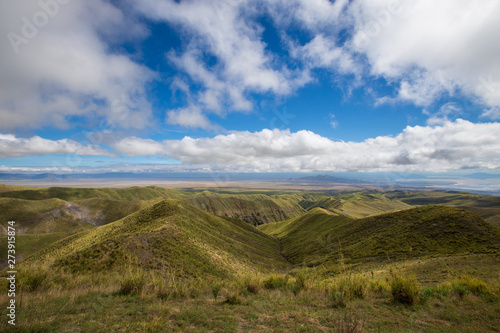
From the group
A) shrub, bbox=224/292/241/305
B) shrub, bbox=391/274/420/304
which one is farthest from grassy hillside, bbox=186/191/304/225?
shrub, bbox=391/274/420/304

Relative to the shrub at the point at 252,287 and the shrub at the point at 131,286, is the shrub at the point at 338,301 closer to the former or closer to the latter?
the shrub at the point at 252,287

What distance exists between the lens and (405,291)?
9.27 metres

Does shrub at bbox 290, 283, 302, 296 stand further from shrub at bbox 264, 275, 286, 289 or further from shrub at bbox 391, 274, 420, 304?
shrub at bbox 391, 274, 420, 304

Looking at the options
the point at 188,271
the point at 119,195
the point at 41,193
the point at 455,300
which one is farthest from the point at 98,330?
the point at 119,195

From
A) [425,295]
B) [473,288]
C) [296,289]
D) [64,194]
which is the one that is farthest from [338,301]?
[64,194]

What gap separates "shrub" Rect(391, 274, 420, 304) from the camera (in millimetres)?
9109

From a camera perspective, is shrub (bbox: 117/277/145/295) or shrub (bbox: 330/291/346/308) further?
shrub (bbox: 117/277/145/295)

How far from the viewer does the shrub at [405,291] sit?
9.11m

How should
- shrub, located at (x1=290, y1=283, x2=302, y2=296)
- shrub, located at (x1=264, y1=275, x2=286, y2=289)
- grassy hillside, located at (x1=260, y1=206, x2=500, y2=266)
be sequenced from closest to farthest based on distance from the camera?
shrub, located at (x1=290, y1=283, x2=302, y2=296) < shrub, located at (x1=264, y1=275, x2=286, y2=289) < grassy hillside, located at (x1=260, y1=206, x2=500, y2=266)

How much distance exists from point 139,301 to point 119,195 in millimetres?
224879

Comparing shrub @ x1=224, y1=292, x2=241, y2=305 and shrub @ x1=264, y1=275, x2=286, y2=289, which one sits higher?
shrub @ x1=224, y1=292, x2=241, y2=305

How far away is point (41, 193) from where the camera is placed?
150 m

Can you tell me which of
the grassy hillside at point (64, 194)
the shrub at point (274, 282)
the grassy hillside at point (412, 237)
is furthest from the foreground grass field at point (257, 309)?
the grassy hillside at point (64, 194)

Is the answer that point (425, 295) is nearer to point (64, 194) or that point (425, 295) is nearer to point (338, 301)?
point (338, 301)
